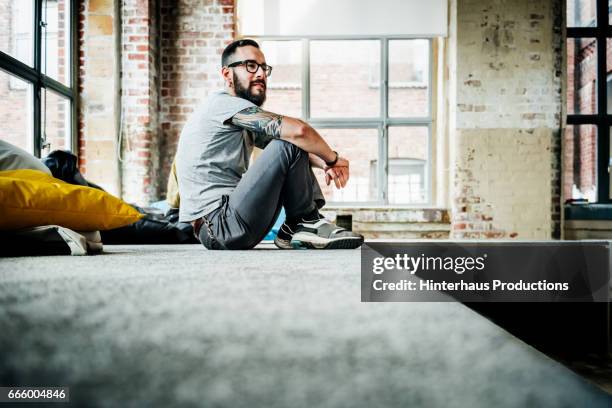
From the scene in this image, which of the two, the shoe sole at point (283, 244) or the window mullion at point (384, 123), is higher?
the window mullion at point (384, 123)

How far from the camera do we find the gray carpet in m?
0.51

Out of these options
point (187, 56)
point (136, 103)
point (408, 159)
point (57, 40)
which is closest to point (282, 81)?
point (187, 56)

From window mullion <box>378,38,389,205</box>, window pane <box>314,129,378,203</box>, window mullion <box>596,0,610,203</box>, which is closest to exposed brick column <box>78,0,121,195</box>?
window pane <box>314,129,378,203</box>

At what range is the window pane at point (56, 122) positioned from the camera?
13.0ft

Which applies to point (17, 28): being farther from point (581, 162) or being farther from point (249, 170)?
point (581, 162)

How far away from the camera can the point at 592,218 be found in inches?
192

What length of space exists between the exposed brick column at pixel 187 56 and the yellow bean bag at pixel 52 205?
296cm

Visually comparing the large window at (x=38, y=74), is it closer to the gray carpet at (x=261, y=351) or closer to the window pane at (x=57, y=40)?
the window pane at (x=57, y=40)

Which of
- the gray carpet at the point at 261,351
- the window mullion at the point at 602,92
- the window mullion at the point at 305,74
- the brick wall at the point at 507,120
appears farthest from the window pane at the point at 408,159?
the gray carpet at the point at 261,351

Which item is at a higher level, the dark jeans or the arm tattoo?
the arm tattoo

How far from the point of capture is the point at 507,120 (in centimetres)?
473

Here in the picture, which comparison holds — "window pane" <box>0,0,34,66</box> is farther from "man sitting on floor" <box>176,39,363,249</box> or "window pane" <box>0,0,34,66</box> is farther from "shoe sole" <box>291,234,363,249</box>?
"shoe sole" <box>291,234,363,249</box>

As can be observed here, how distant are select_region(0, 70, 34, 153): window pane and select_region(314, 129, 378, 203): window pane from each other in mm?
2641

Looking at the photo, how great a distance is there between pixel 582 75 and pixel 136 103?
4.27 metres
